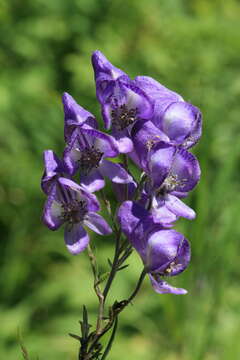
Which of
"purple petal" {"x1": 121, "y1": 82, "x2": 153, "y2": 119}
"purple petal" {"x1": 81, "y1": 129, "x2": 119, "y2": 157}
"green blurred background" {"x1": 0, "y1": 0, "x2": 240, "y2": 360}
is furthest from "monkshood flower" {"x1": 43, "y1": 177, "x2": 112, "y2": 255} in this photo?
"green blurred background" {"x1": 0, "y1": 0, "x2": 240, "y2": 360}

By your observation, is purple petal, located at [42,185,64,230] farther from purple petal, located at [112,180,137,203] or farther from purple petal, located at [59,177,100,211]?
purple petal, located at [112,180,137,203]

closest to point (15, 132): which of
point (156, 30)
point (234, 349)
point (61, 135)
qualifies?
point (61, 135)

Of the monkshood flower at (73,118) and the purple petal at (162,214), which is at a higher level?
the monkshood flower at (73,118)

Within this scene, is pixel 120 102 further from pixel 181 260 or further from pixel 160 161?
pixel 181 260

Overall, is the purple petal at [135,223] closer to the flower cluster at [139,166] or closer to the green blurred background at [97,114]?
the flower cluster at [139,166]

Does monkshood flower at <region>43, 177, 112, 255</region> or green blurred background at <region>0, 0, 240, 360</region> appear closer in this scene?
monkshood flower at <region>43, 177, 112, 255</region>

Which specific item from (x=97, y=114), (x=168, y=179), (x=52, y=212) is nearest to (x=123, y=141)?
(x=168, y=179)

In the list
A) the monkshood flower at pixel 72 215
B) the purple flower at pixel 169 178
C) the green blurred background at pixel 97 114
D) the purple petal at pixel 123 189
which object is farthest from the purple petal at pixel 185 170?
the green blurred background at pixel 97 114
